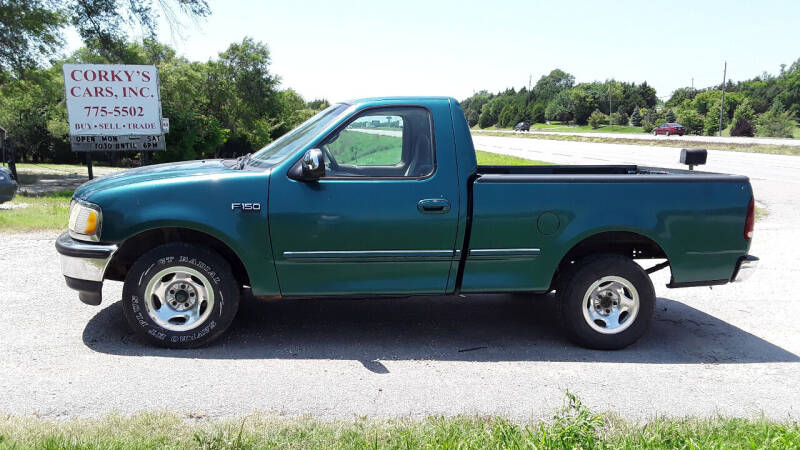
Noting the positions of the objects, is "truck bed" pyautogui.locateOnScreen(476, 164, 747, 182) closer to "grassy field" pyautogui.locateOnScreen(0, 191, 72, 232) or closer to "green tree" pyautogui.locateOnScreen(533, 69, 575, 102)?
"grassy field" pyautogui.locateOnScreen(0, 191, 72, 232)

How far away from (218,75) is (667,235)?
44203 mm

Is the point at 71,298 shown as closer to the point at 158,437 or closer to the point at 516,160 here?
the point at 158,437

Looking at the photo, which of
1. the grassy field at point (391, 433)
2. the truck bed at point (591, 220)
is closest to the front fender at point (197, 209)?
the grassy field at point (391, 433)

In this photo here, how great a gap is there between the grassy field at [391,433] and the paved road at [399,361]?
22 cm

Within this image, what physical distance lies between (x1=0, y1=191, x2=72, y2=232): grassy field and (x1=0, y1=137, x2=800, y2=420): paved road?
3765 millimetres

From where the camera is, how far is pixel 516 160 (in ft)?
78.9

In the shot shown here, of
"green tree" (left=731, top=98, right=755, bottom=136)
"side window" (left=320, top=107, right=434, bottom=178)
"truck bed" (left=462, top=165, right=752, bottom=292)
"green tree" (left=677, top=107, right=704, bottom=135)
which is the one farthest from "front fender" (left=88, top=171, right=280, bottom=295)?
"green tree" (left=677, top=107, right=704, bottom=135)

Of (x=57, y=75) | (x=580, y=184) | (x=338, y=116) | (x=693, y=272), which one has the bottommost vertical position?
(x=693, y=272)

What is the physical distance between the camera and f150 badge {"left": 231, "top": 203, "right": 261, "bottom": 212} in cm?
447

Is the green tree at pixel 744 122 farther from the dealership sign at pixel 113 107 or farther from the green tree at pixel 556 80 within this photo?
the green tree at pixel 556 80

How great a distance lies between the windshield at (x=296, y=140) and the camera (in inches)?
188

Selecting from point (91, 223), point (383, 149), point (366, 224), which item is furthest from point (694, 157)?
point (91, 223)

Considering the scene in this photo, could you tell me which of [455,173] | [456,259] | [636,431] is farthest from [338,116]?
[636,431]

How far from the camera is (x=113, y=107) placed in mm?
15070
